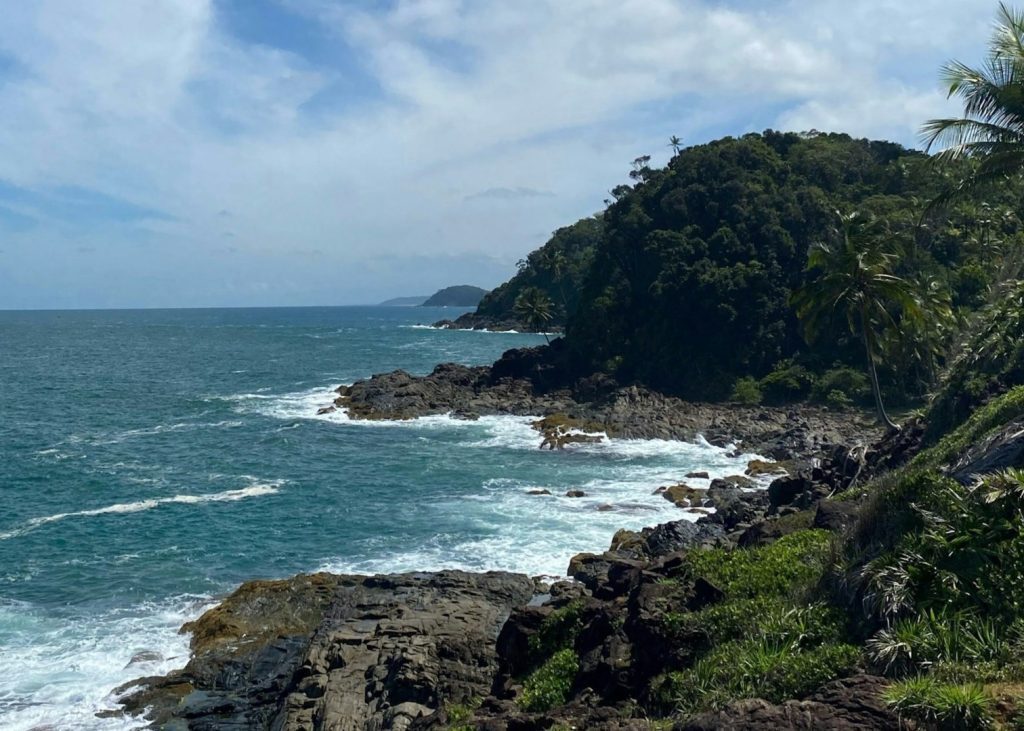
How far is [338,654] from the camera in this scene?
61.0 feet

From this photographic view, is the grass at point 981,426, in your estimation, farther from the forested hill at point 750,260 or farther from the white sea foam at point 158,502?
the forested hill at point 750,260

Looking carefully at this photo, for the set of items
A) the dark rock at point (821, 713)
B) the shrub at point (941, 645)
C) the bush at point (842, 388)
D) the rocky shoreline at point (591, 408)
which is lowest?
the rocky shoreline at point (591, 408)

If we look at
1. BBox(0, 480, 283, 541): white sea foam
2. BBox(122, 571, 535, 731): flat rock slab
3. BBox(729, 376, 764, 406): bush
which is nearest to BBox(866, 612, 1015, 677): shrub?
BBox(122, 571, 535, 731): flat rock slab

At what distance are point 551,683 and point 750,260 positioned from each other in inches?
2362

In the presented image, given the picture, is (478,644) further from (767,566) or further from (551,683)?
(767,566)

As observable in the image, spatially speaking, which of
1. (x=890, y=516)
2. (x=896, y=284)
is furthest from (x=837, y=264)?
(x=890, y=516)

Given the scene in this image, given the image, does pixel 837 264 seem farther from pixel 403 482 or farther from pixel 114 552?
pixel 114 552

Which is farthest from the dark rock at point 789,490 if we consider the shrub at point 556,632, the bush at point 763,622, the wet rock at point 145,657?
the wet rock at point 145,657

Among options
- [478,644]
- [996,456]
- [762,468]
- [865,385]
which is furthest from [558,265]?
[996,456]

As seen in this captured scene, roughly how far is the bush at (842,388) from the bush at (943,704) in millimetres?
51984

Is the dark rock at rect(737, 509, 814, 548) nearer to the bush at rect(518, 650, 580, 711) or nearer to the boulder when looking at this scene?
the bush at rect(518, 650, 580, 711)

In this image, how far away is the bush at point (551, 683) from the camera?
42.6ft

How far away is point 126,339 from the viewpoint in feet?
480

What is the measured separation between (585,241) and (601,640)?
442ft
